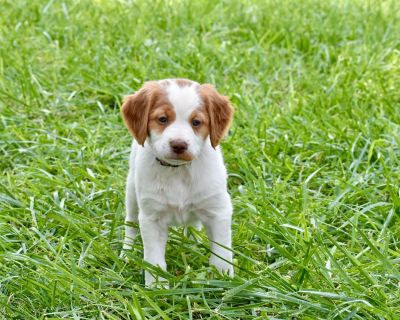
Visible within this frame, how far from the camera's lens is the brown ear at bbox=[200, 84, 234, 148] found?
14.1 feet

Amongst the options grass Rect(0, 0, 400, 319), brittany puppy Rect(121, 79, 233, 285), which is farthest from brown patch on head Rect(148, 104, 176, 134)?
grass Rect(0, 0, 400, 319)

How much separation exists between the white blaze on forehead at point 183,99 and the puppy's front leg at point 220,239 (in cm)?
63

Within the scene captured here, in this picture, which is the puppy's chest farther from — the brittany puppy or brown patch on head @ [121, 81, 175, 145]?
brown patch on head @ [121, 81, 175, 145]

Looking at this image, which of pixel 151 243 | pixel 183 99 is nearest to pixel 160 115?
pixel 183 99

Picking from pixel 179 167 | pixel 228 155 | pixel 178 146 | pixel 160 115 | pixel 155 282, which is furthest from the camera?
pixel 228 155

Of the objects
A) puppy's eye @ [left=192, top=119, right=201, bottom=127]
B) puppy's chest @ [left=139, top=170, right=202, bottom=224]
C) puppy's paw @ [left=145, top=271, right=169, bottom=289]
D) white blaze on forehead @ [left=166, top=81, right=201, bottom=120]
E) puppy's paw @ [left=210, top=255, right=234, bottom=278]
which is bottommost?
puppy's paw @ [left=145, top=271, right=169, bottom=289]

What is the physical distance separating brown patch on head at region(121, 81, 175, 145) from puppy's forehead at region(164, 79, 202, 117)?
3 cm

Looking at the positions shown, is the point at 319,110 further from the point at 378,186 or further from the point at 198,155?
the point at 198,155

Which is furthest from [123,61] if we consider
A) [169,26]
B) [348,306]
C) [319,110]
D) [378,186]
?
[348,306]

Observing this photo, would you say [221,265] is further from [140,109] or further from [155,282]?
[140,109]

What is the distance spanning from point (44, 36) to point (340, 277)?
508cm

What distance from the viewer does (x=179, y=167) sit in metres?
4.47

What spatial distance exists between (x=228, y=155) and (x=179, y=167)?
1.61 m

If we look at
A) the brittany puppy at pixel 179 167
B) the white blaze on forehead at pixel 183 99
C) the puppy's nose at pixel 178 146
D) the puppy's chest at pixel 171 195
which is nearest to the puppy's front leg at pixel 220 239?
the brittany puppy at pixel 179 167
